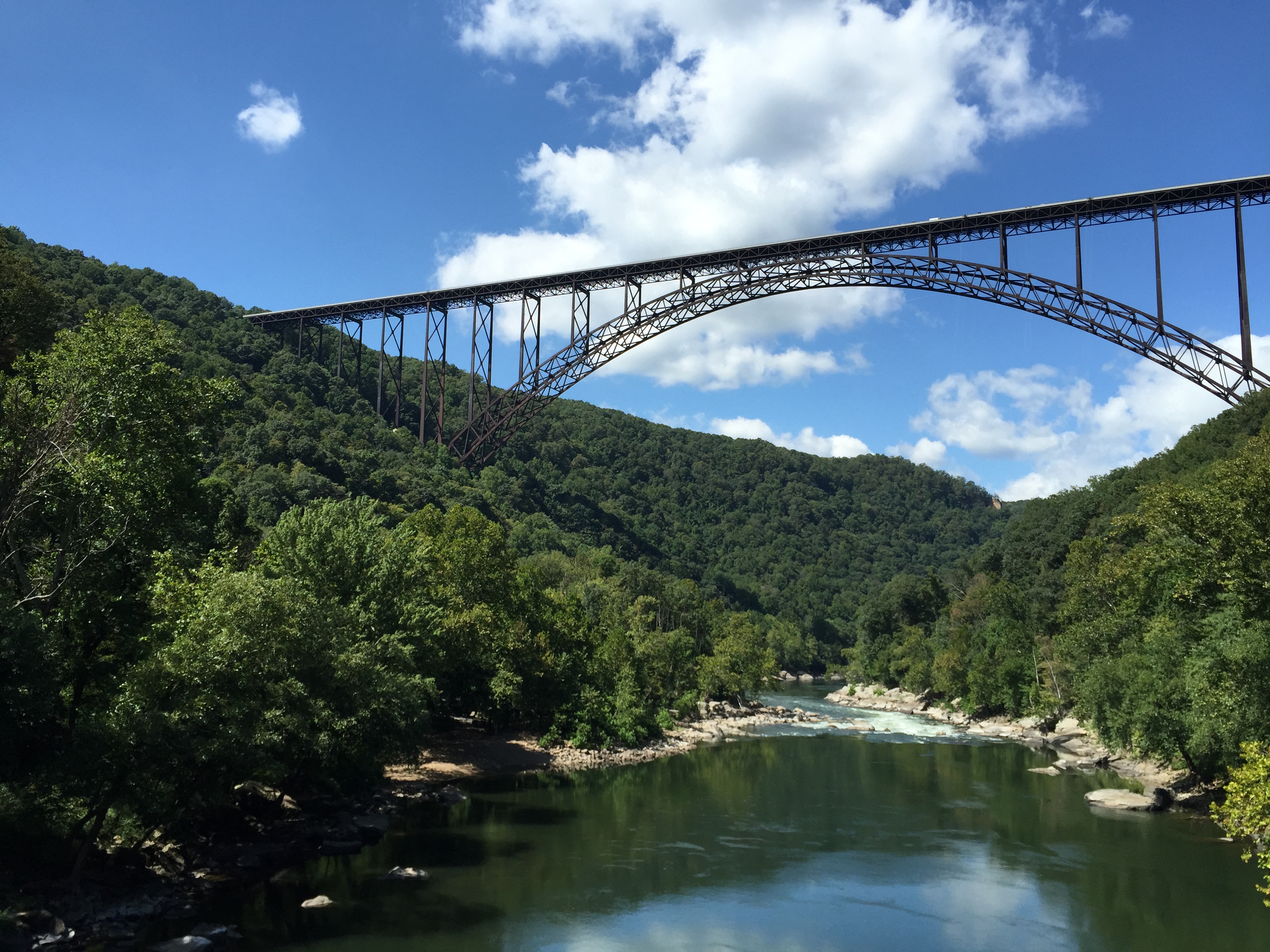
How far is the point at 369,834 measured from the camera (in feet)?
75.1

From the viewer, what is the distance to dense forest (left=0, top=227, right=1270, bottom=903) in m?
16.1

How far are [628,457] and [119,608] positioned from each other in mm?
119870

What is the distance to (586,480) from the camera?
116188mm

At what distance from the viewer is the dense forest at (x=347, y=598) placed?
1609cm

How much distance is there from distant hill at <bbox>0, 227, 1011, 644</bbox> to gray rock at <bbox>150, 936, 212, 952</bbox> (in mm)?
12704

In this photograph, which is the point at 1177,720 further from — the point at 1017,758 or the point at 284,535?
the point at 284,535

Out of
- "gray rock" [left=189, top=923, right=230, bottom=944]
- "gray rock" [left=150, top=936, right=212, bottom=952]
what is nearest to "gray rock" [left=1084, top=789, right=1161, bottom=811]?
"gray rock" [left=189, top=923, right=230, bottom=944]

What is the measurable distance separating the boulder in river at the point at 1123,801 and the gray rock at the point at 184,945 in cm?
2553

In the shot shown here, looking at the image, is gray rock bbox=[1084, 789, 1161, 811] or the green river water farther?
gray rock bbox=[1084, 789, 1161, 811]

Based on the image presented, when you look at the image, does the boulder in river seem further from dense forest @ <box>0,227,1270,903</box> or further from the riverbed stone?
dense forest @ <box>0,227,1270,903</box>

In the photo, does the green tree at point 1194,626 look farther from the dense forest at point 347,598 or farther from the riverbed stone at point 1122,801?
the riverbed stone at point 1122,801

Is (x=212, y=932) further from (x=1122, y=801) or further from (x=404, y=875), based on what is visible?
(x=1122, y=801)

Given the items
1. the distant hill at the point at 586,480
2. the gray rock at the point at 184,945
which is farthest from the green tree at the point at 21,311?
the gray rock at the point at 184,945

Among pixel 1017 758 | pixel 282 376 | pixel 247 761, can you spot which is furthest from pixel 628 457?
pixel 247 761
